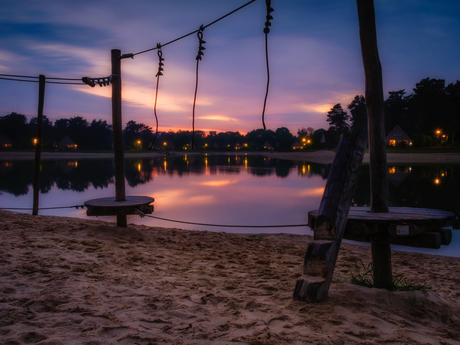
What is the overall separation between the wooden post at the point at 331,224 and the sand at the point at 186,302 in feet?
0.60

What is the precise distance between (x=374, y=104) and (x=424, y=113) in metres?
78.6

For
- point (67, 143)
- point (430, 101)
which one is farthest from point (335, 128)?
point (67, 143)

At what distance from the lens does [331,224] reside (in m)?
3.28

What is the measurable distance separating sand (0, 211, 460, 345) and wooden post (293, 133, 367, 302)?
0.60ft

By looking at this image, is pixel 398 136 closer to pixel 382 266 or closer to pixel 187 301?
pixel 382 266

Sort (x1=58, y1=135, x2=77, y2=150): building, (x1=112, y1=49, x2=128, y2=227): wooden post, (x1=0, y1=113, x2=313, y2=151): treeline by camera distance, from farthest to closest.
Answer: (x1=58, y1=135, x2=77, y2=150): building, (x1=0, y1=113, x2=313, y2=151): treeline, (x1=112, y1=49, x2=128, y2=227): wooden post

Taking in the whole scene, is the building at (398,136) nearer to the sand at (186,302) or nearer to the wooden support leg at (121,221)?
the sand at (186,302)

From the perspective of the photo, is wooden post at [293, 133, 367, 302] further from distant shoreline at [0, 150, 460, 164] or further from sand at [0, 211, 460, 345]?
distant shoreline at [0, 150, 460, 164]

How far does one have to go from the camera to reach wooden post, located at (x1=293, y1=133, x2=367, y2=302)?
3145 millimetres

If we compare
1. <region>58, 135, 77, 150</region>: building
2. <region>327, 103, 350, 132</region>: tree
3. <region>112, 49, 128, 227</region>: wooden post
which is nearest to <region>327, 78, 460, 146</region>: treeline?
<region>327, 103, 350, 132</region>: tree

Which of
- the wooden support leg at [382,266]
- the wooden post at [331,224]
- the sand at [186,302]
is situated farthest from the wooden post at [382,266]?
the wooden post at [331,224]

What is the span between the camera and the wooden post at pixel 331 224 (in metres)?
3.14

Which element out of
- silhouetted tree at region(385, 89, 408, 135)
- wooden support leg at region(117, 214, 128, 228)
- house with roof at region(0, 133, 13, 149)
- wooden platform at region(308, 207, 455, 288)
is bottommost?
wooden support leg at region(117, 214, 128, 228)

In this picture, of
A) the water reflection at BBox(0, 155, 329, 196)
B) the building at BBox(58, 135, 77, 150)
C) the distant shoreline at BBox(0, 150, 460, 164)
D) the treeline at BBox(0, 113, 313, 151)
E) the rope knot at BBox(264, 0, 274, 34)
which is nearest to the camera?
the rope knot at BBox(264, 0, 274, 34)
